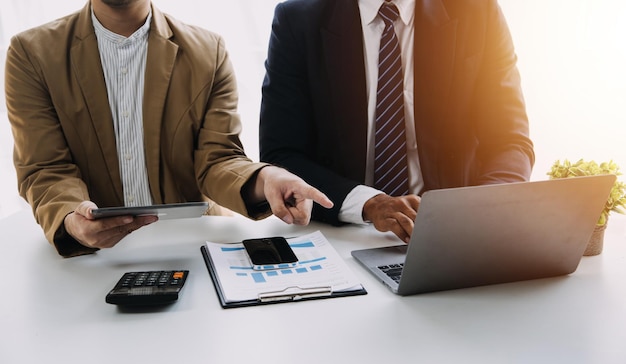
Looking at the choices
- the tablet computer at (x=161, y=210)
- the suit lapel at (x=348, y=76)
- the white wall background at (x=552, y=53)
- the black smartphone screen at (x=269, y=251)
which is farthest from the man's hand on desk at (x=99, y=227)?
the white wall background at (x=552, y=53)

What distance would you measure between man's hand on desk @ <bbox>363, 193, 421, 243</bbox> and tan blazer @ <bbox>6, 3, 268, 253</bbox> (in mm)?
341

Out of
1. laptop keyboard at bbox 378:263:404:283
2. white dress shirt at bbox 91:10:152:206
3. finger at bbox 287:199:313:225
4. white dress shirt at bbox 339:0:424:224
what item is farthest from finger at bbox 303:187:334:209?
white dress shirt at bbox 91:10:152:206

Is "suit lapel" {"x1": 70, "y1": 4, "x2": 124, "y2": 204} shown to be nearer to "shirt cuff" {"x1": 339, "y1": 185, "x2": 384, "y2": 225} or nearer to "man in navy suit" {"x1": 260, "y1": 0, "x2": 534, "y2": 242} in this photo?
"man in navy suit" {"x1": 260, "y1": 0, "x2": 534, "y2": 242}

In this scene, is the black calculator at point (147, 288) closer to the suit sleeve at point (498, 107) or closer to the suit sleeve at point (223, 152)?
the suit sleeve at point (223, 152)

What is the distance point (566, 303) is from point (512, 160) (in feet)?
2.14

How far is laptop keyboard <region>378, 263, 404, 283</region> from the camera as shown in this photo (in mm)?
1084

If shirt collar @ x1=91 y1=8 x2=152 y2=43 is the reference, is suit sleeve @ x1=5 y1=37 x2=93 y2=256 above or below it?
below

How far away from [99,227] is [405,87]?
931mm

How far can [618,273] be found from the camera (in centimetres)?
114

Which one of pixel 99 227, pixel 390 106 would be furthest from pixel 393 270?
pixel 390 106

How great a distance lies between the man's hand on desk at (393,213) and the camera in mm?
1285

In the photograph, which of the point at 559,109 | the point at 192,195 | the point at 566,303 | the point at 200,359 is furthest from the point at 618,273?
the point at 559,109

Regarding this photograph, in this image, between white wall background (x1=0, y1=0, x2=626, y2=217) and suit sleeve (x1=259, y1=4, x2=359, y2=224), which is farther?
white wall background (x1=0, y1=0, x2=626, y2=217)

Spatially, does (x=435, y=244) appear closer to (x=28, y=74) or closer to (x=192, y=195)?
(x=192, y=195)
